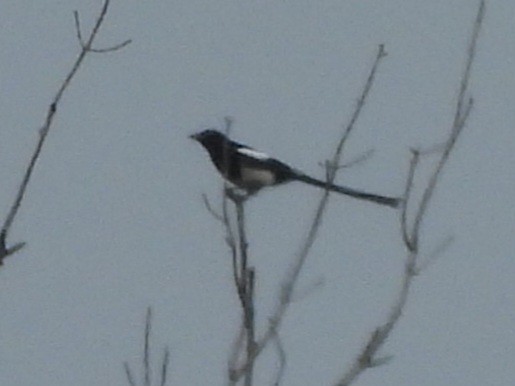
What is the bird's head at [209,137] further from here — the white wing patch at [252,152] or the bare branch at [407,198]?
the bare branch at [407,198]

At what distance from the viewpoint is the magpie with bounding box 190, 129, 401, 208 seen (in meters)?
8.59

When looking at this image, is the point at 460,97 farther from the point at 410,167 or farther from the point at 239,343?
the point at 239,343

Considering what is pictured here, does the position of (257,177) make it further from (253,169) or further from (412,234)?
(412,234)

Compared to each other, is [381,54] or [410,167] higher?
[381,54]

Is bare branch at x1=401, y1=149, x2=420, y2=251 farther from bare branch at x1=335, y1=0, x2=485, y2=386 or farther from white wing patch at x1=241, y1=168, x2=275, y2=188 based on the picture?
white wing patch at x1=241, y1=168, x2=275, y2=188

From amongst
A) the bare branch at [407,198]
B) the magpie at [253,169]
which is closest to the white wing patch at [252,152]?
the magpie at [253,169]

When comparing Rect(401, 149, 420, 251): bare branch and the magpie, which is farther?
the magpie

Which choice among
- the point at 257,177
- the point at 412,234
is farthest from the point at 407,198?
the point at 257,177

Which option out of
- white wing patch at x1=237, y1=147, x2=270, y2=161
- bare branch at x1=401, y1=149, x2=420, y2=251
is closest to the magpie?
white wing patch at x1=237, y1=147, x2=270, y2=161

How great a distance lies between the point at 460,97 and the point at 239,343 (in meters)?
1.17

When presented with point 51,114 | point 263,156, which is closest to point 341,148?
point 51,114

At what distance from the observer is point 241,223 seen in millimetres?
4957

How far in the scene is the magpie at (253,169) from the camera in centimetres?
859

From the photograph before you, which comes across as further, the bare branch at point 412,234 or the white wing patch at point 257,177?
the white wing patch at point 257,177
